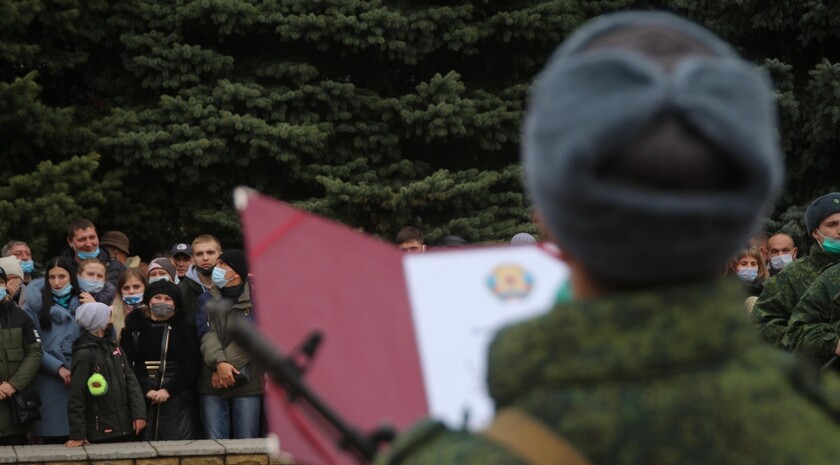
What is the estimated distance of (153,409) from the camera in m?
9.23

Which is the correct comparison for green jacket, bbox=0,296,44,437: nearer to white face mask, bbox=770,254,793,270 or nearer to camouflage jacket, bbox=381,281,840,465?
white face mask, bbox=770,254,793,270

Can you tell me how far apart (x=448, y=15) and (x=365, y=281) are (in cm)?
1349

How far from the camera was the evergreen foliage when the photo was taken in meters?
14.5

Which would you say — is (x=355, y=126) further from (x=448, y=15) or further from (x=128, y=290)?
(x=128, y=290)

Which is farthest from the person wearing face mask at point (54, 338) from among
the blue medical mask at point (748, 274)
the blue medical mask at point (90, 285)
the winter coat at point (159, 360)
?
the blue medical mask at point (748, 274)

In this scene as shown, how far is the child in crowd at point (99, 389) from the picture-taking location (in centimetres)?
862

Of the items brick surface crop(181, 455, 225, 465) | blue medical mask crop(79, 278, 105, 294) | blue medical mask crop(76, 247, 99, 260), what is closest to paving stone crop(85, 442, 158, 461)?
brick surface crop(181, 455, 225, 465)

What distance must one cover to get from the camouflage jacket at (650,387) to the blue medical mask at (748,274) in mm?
9202

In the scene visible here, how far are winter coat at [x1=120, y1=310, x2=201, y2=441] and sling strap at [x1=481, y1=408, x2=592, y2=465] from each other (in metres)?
7.99

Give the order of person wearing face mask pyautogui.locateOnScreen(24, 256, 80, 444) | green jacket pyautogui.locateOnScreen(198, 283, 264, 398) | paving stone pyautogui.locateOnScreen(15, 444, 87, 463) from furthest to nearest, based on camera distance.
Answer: green jacket pyautogui.locateOnScreen(198, 283, 264, 398), person wearing face mask pyautogui.locateOnScreen(24, 256, 80, 444), paving stone pyautogui.locateOnScreen(15, 444, 87, 463)

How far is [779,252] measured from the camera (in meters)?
11.6

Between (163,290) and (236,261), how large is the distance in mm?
611

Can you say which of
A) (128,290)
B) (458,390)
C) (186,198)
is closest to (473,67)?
(186,198)

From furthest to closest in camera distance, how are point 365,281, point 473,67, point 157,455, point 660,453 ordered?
1. point 473,67
2. point 157,455
3. point 365,281
4. point 660,453
